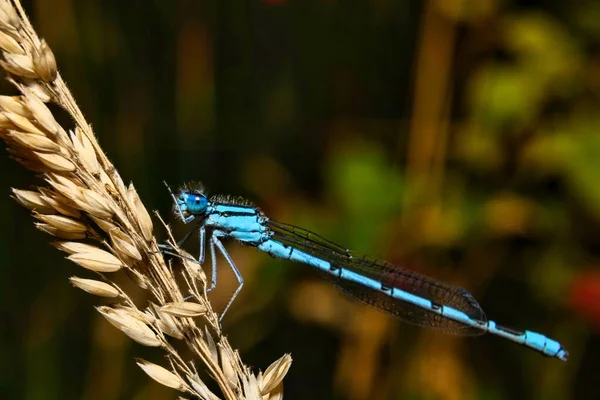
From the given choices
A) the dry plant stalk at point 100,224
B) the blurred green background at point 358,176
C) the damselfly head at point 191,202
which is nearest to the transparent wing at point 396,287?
the blurred green background at point 358,176

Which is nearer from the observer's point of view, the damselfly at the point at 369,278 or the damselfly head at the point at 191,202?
the damselfly head at the point at 191,202

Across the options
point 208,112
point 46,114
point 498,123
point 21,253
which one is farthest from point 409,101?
point 46,114

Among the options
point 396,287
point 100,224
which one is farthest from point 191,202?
point 396,287

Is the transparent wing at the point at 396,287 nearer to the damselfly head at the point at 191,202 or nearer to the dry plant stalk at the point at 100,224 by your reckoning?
the damselfly head at the point at 191,202

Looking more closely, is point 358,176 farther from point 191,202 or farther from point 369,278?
point 191,202

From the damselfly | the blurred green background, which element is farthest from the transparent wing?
the blurred green background

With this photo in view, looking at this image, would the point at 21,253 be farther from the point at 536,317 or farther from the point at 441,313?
the point at 536,317
